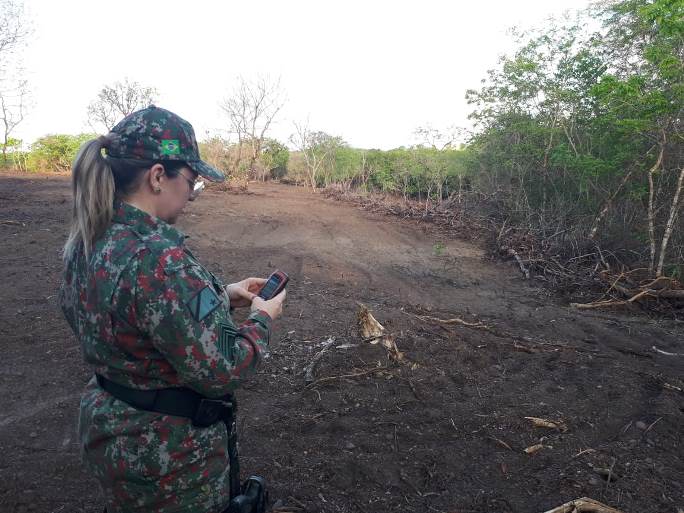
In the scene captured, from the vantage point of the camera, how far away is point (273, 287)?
70.2 inches

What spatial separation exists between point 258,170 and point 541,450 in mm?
17411

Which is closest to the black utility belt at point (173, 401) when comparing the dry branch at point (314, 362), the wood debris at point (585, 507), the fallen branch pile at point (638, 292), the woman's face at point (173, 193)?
the woman's face at point (173, 193)

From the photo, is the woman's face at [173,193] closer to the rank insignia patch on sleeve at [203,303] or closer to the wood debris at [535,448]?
the rank insignia patch on sleeve at [203,303]

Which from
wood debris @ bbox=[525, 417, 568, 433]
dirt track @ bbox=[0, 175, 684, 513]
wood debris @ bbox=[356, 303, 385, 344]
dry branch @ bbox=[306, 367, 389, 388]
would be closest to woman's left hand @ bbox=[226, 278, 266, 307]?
dirt track @ bbox=[0, 175, 684, 513]

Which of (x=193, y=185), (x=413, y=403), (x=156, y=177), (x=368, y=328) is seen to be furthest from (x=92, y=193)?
(x=368, y=328)

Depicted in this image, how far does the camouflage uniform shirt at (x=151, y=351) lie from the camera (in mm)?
1266

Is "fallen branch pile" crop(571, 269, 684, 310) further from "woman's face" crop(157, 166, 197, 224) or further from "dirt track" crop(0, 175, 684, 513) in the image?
"woman's face" crop(157, 166, 197, 224)

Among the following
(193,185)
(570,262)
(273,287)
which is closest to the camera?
(193,185)

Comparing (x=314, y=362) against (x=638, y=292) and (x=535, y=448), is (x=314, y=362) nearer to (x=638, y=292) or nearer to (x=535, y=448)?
(x=535, y=448)

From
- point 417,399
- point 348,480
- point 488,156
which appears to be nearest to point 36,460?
point 348,480

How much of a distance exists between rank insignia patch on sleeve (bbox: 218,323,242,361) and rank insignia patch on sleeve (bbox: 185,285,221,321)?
6cm

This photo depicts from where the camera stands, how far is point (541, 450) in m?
3.15

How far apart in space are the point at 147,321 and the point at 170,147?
52cm

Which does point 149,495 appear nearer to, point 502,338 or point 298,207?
point 502,338
